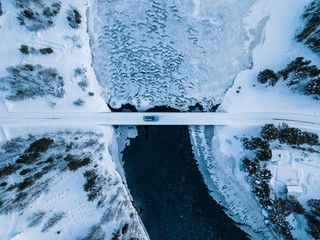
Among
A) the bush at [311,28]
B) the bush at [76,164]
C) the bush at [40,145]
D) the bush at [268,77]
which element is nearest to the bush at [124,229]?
the bush at [76,164]

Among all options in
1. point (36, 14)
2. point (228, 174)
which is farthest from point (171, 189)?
point (36, 14)

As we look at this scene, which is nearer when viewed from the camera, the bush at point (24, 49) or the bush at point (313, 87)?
the bush at point (24, 49)

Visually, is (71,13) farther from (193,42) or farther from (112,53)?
(193,42)

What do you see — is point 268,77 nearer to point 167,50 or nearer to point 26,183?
point 167,50

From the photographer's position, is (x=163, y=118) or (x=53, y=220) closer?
(x=53, y=220)

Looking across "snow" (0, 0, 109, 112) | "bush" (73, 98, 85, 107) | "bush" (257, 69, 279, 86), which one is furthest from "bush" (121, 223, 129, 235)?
"bush" (257, 69, 279, 86)

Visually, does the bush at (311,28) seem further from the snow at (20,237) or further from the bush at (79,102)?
the snow at (20,237)
